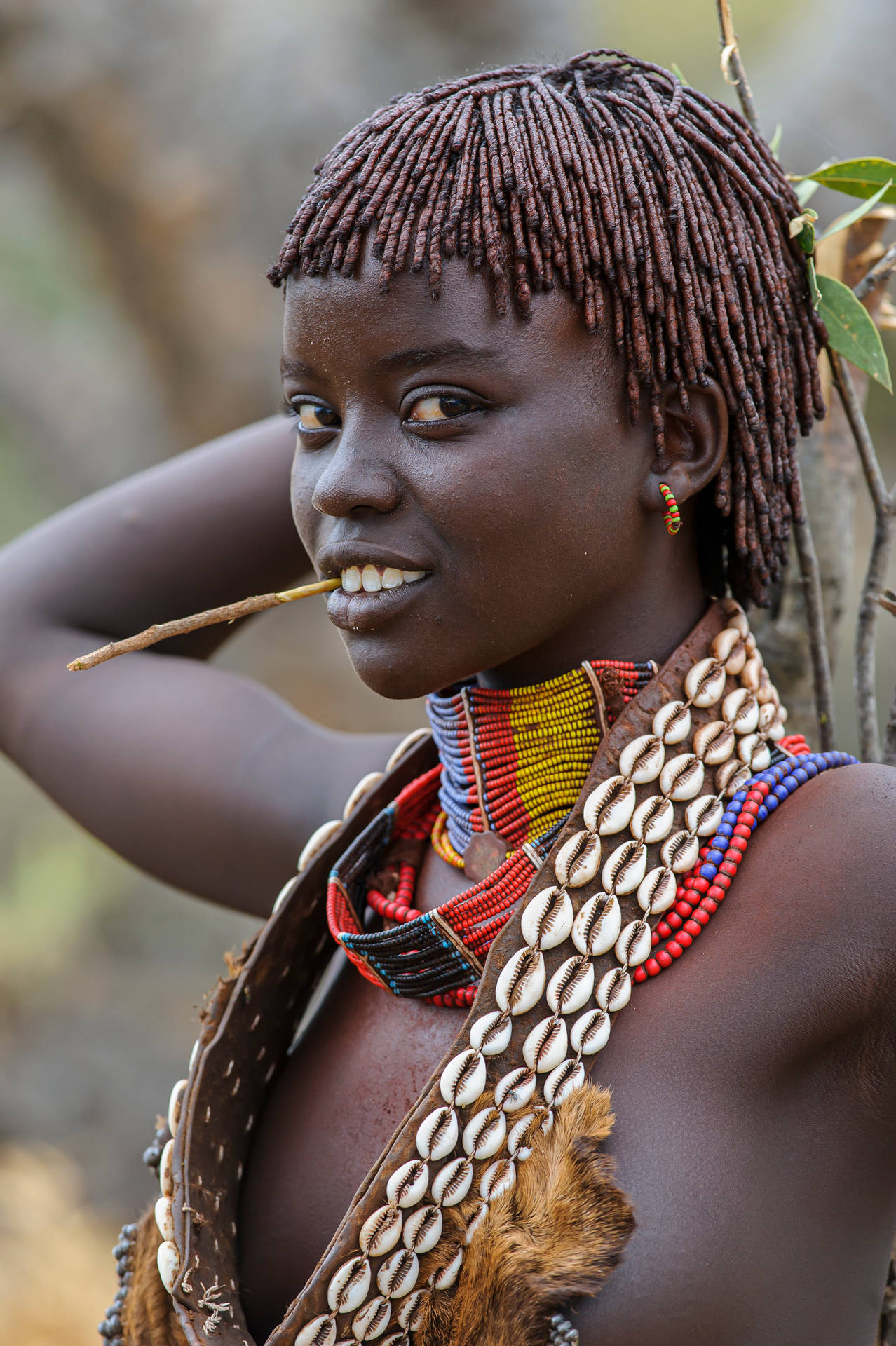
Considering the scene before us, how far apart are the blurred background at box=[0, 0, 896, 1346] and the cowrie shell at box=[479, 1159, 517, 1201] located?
259 centimetres

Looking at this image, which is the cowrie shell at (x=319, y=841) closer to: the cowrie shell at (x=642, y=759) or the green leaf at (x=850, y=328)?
the cowrie shell at (x=642, y=759)

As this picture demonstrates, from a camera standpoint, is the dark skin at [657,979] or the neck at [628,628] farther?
the neck at [628,628]

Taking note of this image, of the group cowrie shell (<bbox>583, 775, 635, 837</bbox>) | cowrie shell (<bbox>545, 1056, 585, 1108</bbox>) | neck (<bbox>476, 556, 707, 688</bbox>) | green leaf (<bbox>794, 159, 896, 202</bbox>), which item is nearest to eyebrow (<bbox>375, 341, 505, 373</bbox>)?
neck (<bbox>476, 556, 707, 688</bbox>)

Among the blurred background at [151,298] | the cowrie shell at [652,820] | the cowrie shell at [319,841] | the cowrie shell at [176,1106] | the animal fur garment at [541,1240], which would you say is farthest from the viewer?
the blurred background at [151,298]

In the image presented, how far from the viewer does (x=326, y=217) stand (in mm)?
1062

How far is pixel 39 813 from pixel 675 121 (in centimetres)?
470

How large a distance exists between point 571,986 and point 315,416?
1.77 feet

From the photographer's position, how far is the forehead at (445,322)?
40.0 inches

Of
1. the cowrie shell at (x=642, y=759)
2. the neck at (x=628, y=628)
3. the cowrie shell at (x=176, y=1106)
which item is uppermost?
the neck at (x=628, y=628)

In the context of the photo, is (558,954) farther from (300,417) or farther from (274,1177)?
(300,417)

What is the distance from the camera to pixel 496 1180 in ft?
3.29

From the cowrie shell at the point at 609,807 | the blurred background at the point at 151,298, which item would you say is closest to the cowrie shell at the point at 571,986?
the cowrie shell at the point at 609,807

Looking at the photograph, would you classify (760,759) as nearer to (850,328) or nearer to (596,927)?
(596,927)

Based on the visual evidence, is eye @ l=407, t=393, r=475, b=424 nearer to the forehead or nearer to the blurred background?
the forehead
